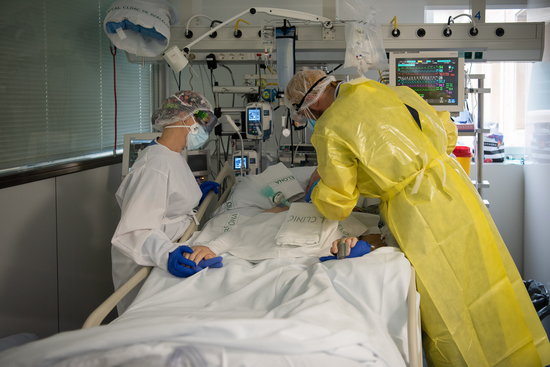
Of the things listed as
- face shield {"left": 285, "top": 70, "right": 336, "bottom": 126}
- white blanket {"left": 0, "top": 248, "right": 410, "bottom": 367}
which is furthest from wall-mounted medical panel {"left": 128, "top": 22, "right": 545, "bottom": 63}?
white blanket {"left": 0, "top": 248, "right": 410, "bottom": 367}

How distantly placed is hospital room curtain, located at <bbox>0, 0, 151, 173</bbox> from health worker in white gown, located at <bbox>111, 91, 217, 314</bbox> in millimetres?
760

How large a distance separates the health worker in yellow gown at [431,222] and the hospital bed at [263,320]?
0.57 feet

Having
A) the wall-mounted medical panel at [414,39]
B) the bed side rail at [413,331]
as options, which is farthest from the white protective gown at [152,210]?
the wall-mounted medical panel at [414,39]

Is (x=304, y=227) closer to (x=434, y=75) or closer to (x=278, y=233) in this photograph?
(x=278, y=233)

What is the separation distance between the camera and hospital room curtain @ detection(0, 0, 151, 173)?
110 inches

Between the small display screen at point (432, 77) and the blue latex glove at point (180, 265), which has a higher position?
the small display screen at point (432, 77)

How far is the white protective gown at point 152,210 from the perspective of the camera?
2.29 m

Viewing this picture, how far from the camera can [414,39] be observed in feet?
12.4

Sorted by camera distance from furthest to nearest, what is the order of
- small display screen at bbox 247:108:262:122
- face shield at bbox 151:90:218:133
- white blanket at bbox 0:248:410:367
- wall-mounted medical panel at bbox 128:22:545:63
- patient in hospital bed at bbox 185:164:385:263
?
wall-mounted medical panel at bbox 128:22:545:63
small display screen at bbox 247:108:262:122
face shield at bbox 151:90:218:133
patient in hospital bed at bbox 185:164:385:263
white blanket at bbox 0:248:410:367

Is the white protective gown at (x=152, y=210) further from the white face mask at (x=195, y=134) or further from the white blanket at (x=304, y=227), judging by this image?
the white blanket at (x=304, y=227)

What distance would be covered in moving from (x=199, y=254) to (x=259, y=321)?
2.77 feet

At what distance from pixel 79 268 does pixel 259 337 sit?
2.35 meters

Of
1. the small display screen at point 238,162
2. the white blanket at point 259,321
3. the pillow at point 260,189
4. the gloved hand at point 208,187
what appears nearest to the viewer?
the white blanket at point 259,321

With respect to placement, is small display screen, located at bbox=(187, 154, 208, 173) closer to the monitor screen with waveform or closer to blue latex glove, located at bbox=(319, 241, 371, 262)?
the monitor screen with waveform
